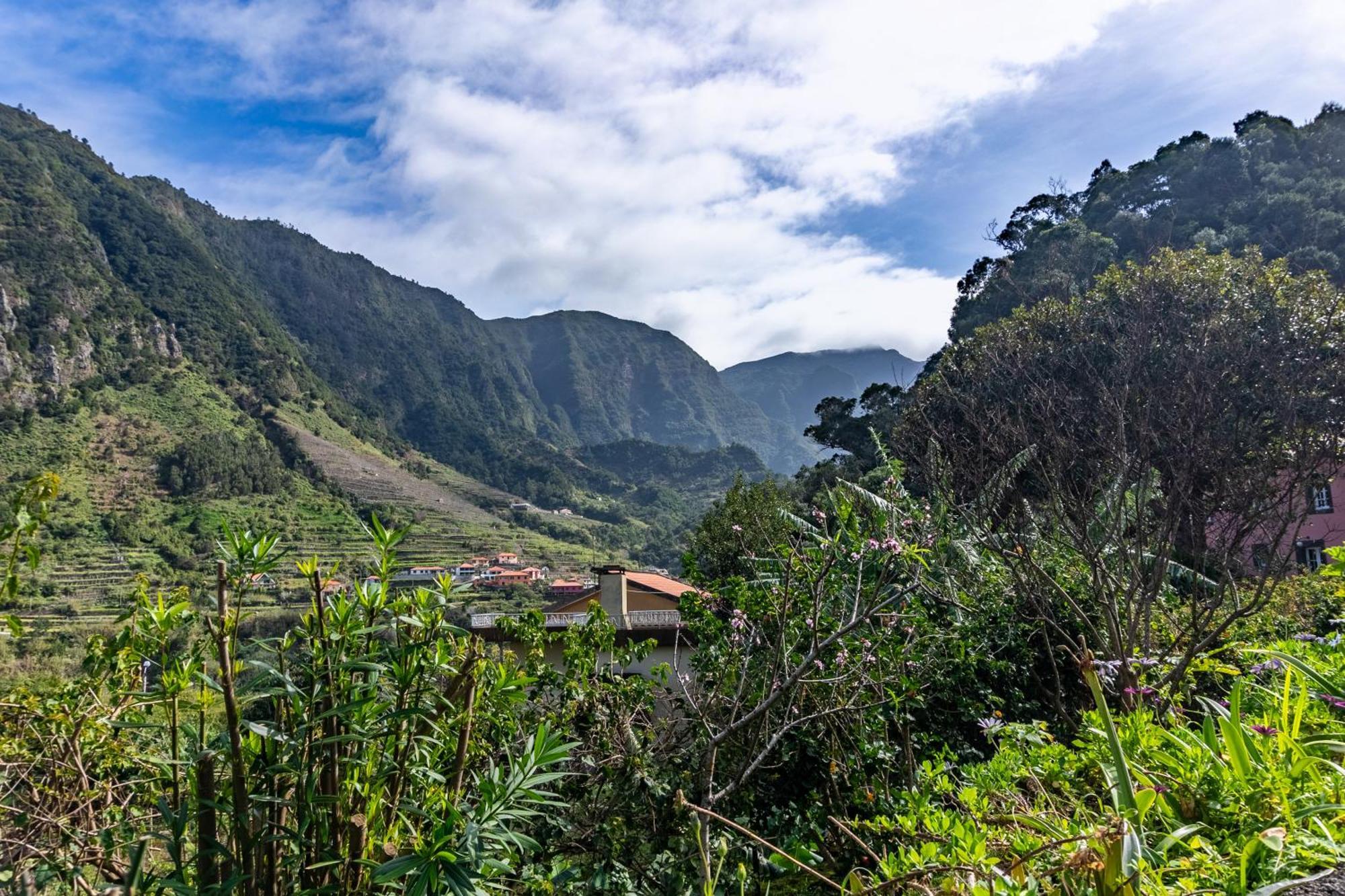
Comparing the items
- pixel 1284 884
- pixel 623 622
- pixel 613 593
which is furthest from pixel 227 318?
pixel 1284 884

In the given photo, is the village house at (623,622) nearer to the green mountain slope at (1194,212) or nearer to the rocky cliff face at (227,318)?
the green mountain slope at (1194,212)

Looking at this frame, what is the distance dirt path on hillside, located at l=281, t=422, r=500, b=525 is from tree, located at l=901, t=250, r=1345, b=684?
244 feet

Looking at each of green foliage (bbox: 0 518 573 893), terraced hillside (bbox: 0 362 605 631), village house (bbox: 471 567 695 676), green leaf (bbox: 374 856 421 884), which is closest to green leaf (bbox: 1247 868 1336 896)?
green foliage (bbox: 0 518 573 893)

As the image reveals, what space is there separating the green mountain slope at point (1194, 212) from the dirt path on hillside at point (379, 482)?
2453 inches

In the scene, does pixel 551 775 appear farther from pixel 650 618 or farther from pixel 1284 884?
pixel 650 618

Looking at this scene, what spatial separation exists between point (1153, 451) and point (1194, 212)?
109 feet

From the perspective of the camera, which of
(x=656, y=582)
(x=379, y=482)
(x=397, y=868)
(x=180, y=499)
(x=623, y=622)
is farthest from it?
(x=379, y=482)

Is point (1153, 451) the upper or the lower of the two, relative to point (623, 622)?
upper

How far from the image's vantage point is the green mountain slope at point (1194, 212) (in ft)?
89.4

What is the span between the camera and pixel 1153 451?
720 cm

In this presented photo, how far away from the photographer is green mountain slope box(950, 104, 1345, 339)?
27.2 metres

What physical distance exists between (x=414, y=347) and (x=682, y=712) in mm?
167149

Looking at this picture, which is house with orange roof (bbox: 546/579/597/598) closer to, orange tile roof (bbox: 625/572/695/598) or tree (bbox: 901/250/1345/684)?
orange tile roof (bbox: 625/572/695/598)

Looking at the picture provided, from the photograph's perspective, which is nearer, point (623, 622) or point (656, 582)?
point (623, 622)
